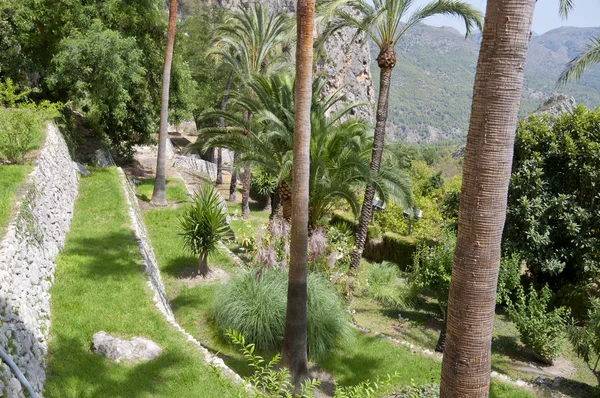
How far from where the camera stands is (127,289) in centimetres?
814

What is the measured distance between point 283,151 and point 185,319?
5.13 metres

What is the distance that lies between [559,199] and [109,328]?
11652 millimetres

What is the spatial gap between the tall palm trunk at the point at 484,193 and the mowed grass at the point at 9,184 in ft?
21.5

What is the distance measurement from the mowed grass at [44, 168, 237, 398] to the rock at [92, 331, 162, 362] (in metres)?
0.11

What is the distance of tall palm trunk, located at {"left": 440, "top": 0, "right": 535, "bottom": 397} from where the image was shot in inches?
132

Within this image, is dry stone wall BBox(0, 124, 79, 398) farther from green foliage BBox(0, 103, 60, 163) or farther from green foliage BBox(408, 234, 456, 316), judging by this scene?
green foliage BBox(408, 234, 456, 316)

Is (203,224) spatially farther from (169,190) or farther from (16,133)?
(169,190)

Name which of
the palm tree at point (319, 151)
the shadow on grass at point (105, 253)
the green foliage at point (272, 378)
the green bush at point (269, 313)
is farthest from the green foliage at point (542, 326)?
the shadow on grass at point (105, 253)

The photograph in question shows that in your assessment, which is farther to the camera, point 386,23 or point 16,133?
point 386,23

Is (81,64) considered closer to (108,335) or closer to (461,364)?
(108,335)

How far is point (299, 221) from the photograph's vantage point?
24.1 feet

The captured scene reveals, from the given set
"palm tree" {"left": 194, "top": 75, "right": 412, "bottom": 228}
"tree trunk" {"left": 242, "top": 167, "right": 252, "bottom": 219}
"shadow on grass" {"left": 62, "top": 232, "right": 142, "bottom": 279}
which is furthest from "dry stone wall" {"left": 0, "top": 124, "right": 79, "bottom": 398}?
"tree trunk" {"left": 242, "top": 167, "right": 252, "bottom": 219}

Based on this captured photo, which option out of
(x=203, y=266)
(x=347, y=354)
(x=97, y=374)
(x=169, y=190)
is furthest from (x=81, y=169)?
(x=347, y=354)

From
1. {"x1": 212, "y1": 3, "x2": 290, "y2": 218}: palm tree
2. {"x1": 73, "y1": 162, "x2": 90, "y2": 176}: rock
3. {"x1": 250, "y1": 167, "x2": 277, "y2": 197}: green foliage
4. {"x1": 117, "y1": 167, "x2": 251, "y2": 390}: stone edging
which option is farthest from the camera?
{"x1": 250, "y1": 167, "x2": 277, "y2": 197}: green foliage
